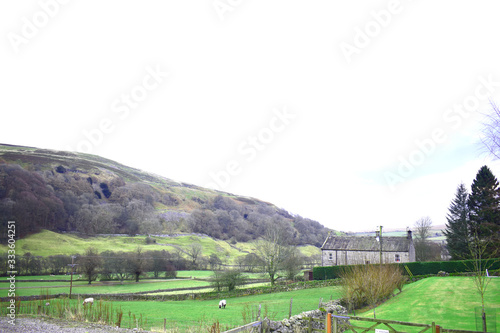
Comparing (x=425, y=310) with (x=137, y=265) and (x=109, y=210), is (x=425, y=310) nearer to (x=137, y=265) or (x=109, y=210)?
(x=137, y=265)

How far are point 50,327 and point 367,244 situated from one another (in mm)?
49906

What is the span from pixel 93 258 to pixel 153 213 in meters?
76.4

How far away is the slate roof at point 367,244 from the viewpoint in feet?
168

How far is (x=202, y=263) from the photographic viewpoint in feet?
224

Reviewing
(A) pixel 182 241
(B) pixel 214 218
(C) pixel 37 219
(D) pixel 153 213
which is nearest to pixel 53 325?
(C) pixel 37 219

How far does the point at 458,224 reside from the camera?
47250 millimetres

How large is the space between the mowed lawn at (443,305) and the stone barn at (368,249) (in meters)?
25.4

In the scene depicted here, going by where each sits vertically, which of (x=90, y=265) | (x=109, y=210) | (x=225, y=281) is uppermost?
(x=109, y=210)

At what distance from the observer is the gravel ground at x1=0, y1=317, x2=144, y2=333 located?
14.2m

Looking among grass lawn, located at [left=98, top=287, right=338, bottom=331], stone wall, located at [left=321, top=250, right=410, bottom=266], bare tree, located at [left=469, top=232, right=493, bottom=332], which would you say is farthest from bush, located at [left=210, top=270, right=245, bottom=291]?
bare tree, located at [left=469, top=232, right=493, bottom=332]

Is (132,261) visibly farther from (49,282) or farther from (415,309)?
(415,309)

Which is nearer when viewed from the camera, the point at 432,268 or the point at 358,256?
the point at 432,268

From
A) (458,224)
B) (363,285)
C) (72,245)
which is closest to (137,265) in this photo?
(72,245)

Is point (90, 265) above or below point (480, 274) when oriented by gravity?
below
